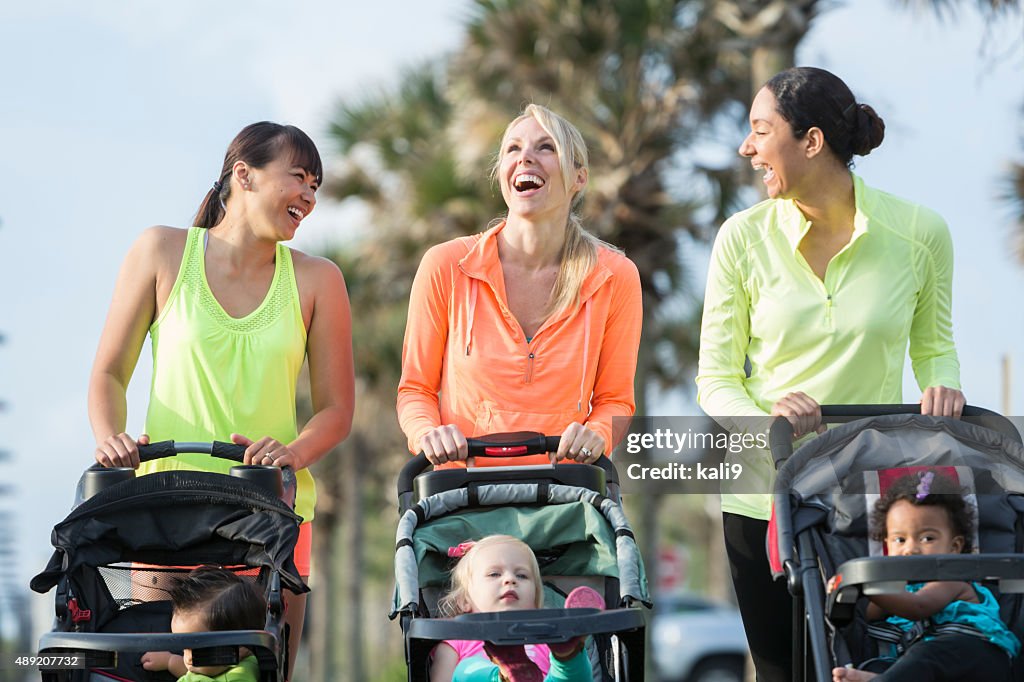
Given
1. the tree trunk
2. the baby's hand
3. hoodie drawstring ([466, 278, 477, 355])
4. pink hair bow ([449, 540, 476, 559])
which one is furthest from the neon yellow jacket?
the tree trunk

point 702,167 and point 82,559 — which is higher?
point 702,167

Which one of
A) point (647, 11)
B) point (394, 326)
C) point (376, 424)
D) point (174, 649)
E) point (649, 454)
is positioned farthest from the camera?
point (376, 424)

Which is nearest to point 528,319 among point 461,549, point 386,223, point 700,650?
point 461,549

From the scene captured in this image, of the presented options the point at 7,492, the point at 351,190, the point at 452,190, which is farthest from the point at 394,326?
the point at 7,492

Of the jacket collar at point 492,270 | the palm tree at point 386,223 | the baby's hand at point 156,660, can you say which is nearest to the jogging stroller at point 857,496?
the jacket collar at point 492,270

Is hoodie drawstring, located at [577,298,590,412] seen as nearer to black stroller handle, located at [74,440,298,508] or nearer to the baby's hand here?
black stroller handle, located at [74,440,298,508]

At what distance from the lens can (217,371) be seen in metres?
4.08

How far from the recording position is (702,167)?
15.5 m

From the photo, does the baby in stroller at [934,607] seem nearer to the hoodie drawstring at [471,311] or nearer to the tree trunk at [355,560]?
the hoodie drawstring at [471,311]

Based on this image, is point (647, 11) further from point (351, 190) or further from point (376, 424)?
point (376, 424)

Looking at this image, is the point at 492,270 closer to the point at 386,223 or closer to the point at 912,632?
the point at 912,632

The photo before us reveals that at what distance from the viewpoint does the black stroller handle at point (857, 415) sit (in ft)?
12.2

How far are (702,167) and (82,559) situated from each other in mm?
12612

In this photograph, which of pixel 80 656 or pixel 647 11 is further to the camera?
pixel 647 11
